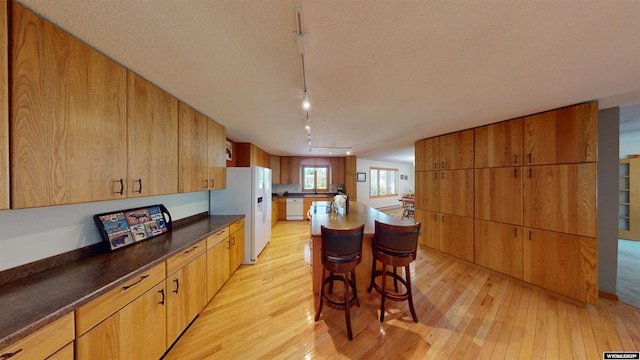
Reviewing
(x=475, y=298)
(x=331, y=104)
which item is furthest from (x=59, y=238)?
(x=475, y=298)

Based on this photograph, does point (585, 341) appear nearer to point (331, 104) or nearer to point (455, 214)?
Result: point (455, 214)

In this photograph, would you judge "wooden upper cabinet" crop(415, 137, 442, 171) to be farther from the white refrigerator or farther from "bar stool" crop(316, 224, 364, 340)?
the white refrigerator

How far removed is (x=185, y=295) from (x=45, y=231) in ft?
3.60

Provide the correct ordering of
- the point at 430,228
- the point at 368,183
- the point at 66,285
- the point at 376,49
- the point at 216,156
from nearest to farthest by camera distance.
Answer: the point at 66,285 → the point at 376,49 → the point at 216,156 → the point at 430,228 → the point at 368,183

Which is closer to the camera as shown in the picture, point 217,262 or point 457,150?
point 217,262

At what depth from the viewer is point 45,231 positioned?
131 cm

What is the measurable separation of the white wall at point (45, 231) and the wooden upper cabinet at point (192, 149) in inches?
24.6

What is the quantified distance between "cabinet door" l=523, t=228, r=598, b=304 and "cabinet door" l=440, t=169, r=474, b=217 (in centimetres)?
82

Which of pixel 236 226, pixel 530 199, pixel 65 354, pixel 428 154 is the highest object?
pixel 428 154

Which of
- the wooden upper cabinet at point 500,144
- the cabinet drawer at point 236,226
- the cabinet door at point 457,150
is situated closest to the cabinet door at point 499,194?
the wooden upper cabinet at point 500,144

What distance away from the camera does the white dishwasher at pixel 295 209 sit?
6570mm

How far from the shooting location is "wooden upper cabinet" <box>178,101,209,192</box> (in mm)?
2213

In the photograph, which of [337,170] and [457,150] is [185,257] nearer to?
[457,150]

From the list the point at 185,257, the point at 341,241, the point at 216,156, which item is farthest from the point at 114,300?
the point at 216,156
